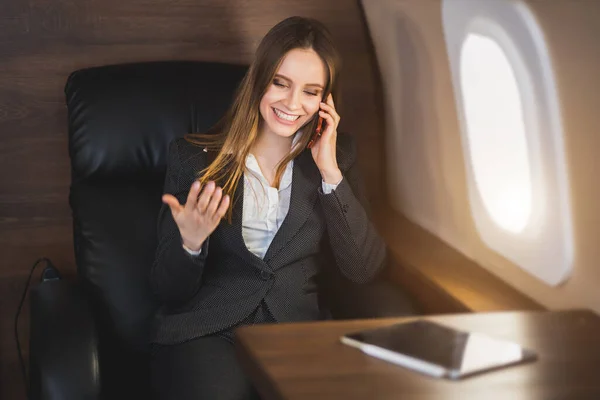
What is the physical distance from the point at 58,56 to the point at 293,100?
2.36ft

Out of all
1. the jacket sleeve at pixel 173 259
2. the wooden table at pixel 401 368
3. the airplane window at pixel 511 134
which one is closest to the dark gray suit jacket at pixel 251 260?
Result: the jacket sleeve at pixel 173 259

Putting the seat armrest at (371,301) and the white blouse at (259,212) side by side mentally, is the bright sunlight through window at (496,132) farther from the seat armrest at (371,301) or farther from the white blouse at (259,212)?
the white blouse at (259,212)

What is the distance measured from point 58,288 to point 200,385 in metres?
0.43

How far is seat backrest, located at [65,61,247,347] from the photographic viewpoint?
2.01 metres

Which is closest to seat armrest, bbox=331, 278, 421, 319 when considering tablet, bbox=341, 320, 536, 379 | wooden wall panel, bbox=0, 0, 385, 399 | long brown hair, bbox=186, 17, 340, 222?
long brown hair, bbox=186, 17, 340, 222

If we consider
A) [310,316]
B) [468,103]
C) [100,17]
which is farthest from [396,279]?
[100,17]

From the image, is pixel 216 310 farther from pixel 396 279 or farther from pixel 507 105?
pixel 507 105

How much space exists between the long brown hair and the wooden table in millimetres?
541

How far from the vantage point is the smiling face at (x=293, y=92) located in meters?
1.87

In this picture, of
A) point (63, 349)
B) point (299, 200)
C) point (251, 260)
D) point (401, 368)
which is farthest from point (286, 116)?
point (401, 368)

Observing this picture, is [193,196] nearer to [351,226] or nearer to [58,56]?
[351,226]

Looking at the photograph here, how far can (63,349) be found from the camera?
1698 mm

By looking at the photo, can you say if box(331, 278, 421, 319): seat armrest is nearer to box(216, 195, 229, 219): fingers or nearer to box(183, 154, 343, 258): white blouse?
box(183, 154, 343, 258): white blouse

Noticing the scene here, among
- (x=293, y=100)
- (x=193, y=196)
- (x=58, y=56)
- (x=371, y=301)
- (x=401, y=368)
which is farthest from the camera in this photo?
(x=58, y=56)
